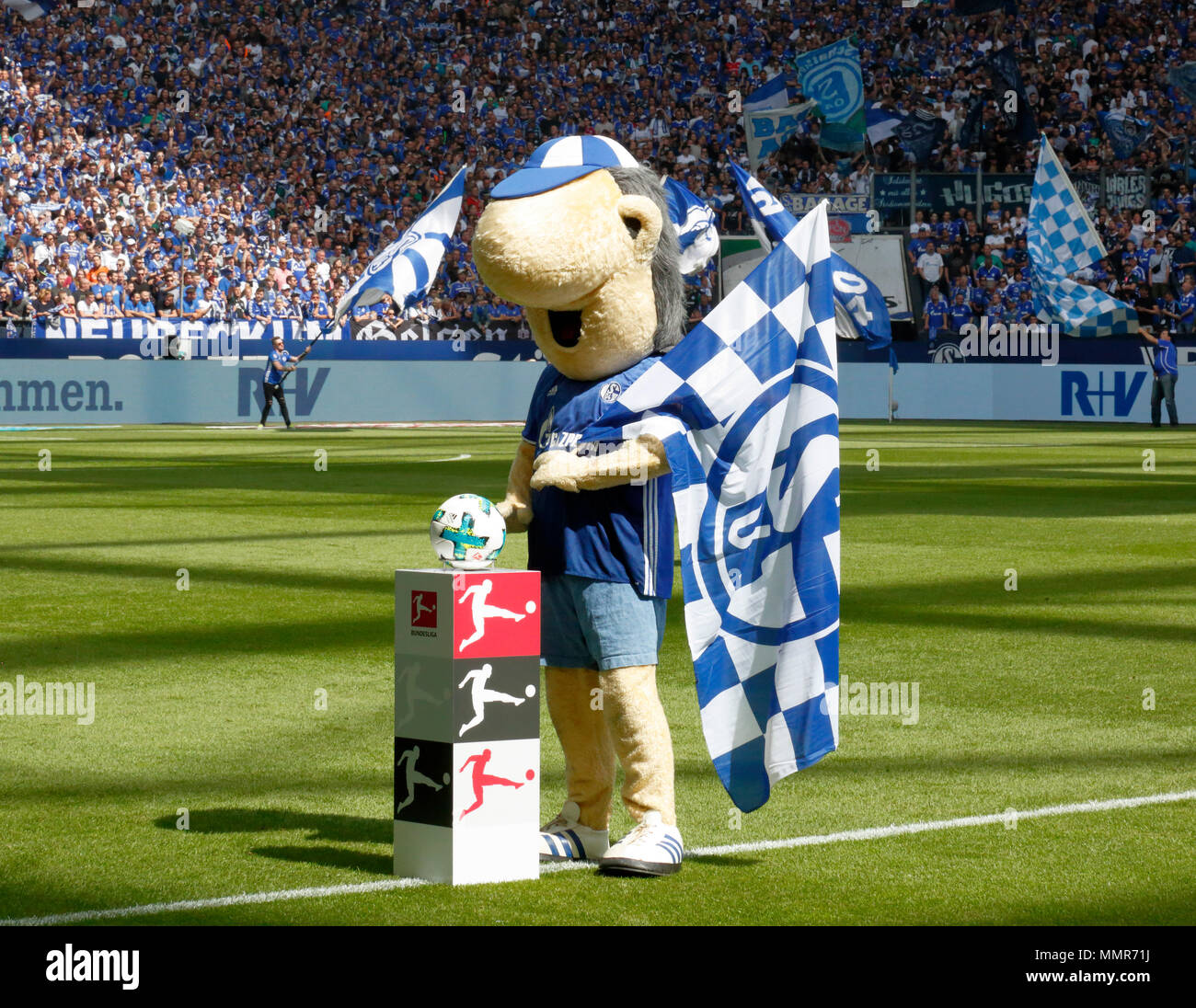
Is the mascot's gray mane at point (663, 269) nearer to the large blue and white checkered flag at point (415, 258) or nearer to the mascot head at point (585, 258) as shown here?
the mascot head at point (585, 258)

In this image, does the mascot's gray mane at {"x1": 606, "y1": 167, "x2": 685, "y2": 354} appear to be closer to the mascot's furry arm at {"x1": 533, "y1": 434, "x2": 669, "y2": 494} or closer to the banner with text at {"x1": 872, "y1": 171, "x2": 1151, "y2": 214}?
the mascot's furry arm at {"x1": 533, "y1": 434, "x2": 669, "y2": 494}

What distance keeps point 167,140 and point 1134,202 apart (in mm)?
21147

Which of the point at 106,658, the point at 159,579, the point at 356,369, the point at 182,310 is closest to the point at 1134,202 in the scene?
the point at 356,369

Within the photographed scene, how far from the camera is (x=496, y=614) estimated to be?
4.83m

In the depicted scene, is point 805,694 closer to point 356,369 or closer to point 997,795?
point 997,795

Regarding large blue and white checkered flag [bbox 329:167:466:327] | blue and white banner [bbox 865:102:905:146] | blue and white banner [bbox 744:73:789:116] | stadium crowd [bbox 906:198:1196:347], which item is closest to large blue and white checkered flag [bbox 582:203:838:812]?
large blue and white checkered flag [bbox 329:167:466:327]

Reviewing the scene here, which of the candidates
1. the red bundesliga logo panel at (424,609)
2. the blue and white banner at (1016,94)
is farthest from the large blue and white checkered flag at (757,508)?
the blue and white banner at (1016,94)

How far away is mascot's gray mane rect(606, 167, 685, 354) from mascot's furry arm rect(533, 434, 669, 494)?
0.51 metres

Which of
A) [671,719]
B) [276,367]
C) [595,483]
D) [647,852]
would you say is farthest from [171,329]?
[647,852]

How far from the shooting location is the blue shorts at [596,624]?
5148mm

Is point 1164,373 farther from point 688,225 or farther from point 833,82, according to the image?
point 688,225

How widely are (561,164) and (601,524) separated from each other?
3.74 ft

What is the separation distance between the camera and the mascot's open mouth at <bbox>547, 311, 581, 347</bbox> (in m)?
5.44

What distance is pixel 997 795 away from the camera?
603 cm
